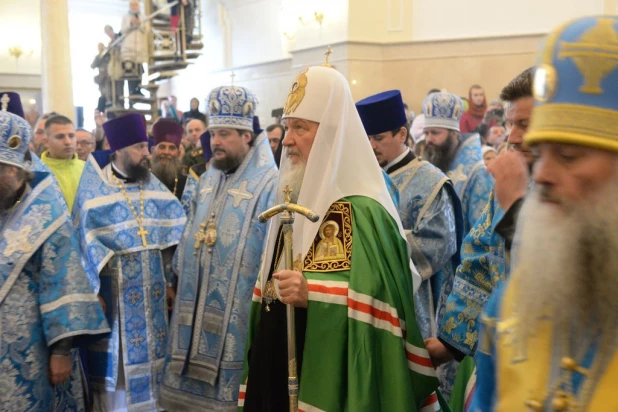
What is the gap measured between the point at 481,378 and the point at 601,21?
0.80 meters

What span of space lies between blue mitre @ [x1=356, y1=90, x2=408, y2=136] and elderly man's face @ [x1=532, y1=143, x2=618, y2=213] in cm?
286

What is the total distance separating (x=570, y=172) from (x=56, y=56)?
10741 millimetres

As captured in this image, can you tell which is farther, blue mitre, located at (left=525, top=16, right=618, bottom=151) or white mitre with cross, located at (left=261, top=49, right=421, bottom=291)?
white mitre with cross, located at (left=261, top=49, right=421, bottom=291)

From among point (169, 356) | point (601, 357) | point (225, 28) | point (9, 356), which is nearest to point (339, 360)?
point (601, 357)

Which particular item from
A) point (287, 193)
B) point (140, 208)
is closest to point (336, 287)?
point (287, 193)

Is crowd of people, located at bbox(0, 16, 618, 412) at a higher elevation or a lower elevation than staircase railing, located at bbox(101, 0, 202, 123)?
lower

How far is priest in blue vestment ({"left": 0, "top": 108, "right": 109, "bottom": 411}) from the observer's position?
351cm

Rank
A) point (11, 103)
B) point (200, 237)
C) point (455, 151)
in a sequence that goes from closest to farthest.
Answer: point (200, 237) < point (11, 103) < point (455, 151)

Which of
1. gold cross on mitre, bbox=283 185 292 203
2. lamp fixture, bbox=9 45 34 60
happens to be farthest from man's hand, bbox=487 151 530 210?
lamp fixture, bbox=9 45 34 60

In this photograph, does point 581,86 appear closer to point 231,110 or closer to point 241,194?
point 241,194

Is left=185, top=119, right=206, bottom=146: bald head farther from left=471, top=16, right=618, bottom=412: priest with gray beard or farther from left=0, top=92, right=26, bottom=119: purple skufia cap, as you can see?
left=471, top=16, right=618, bottom=412: priest with gray beard

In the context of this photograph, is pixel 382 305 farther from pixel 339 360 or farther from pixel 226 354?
pixel 226 354

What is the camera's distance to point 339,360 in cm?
276

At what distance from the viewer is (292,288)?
2.76 metres
